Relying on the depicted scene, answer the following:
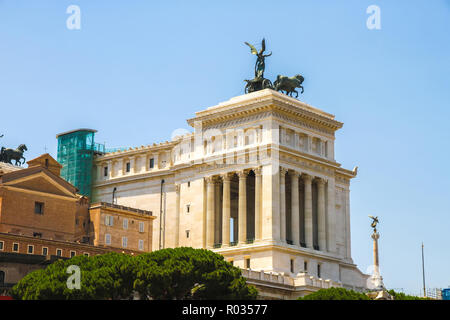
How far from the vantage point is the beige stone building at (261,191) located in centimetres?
10988

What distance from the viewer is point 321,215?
4599 inches

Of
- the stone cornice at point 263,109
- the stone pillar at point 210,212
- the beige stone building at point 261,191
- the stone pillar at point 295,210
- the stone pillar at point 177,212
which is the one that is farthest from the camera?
the stone pillar at point 177,212

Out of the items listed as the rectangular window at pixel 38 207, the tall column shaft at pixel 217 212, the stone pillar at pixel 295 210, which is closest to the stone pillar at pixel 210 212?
the tall column shaft at pixel 217 212

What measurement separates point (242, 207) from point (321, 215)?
1051 cm

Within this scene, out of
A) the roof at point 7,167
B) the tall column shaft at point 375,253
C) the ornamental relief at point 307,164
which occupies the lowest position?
the tall column shaft at point 375,253

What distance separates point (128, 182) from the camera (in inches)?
5079

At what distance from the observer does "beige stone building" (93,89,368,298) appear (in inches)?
4326

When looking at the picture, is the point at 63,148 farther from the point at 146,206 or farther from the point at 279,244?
the point at 279,244

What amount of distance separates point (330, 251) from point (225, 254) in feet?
44.7

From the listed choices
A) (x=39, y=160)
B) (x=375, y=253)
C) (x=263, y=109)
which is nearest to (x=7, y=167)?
(x=39, y=160)

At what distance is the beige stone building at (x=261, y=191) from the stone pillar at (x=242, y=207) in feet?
0.38

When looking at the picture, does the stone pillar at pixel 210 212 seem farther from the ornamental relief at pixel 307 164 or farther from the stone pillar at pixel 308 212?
the stone pillar at pixel 308 212

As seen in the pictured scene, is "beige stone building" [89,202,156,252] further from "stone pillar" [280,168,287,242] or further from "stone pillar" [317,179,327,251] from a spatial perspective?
"stone pillar" [317,179,327,251]

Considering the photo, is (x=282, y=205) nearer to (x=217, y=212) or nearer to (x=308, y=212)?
(x=308, y=212)
